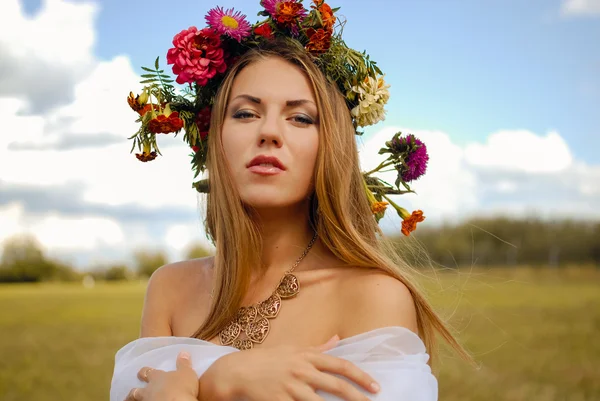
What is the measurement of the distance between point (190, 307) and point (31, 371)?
30.7 feet

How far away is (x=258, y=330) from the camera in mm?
2887

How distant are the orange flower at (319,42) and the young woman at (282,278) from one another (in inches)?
4.7

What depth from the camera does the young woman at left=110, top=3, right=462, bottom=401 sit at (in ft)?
8.16

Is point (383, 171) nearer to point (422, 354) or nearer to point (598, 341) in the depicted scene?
point (422, 354)

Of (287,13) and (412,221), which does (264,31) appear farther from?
(412,221)

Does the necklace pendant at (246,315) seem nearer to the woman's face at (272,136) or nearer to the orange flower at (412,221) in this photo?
the woman's face at (272,136)

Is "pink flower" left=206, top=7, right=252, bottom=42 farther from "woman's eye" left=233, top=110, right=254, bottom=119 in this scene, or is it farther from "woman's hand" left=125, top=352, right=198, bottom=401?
"woman's hand" left=125, top=352, right=198, bottom=401

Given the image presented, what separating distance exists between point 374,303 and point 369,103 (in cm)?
122

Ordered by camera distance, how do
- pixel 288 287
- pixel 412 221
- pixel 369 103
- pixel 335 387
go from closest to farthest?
pixel 335 387 < pixel 288 287 < pixel 369 103 < pixel 412 221

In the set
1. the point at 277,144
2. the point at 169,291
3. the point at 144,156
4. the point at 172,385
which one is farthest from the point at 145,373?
the point at 144,156

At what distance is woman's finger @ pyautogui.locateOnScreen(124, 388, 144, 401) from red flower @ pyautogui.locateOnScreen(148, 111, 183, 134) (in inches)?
56.6

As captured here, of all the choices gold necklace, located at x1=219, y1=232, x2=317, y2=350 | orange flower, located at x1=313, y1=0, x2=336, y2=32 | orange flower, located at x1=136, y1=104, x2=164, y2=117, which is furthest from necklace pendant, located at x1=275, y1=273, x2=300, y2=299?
orange flower, located at x1=313, y1=0, x2=336, y2=32

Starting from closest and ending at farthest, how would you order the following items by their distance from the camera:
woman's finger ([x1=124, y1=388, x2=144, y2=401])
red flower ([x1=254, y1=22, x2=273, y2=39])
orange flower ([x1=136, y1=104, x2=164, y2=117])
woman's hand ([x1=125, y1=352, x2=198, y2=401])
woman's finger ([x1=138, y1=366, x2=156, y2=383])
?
woman's hand ([x1=125, y1=352, x2=198, y2=401])
woman's finger ([x1=124, y1=388, x2=144, y2=401])
woman's finger ([x1=138, y1=366, x2=156, y2=383])
red flower ([x1=254, y1=22, x2=273, y2=39])
orange flower ([x1=136, y1=104, x2=164, y2=117])

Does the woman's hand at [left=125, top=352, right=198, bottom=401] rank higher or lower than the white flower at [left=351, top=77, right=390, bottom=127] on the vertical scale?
lower
